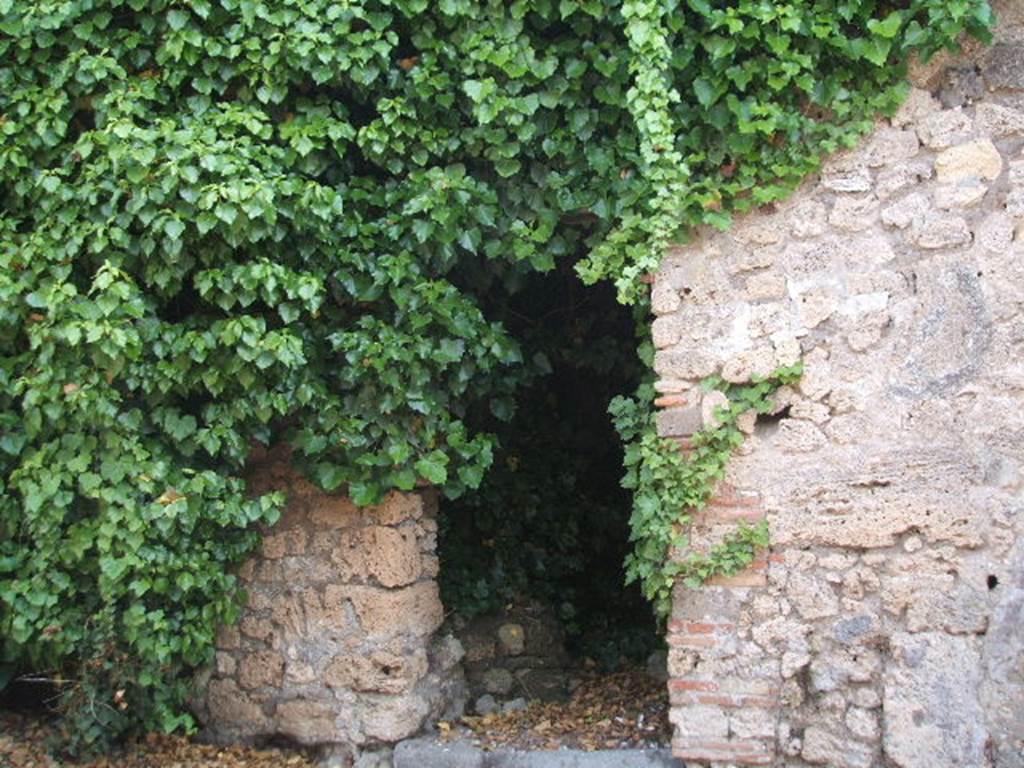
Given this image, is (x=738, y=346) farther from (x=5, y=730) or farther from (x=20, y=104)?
(x=5, y=730)

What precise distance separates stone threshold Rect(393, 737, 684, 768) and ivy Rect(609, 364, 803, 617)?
0.59 m

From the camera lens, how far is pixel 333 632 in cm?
451

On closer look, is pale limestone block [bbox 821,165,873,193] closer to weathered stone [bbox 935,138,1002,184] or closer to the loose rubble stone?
weathered stone [bbox 935,138,1002,184]

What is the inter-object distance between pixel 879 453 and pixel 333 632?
228 centimetres

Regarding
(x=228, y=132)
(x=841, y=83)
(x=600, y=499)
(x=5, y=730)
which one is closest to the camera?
(x=841, y=83)

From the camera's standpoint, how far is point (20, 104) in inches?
164

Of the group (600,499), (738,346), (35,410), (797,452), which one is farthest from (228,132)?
(600,499)

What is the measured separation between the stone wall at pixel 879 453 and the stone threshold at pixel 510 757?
1.06 ft

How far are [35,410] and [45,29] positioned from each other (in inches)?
57.0

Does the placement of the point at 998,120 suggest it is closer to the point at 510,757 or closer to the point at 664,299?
the point at 664,299

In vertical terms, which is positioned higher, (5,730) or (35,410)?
(35,410)

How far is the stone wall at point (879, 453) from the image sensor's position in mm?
3574

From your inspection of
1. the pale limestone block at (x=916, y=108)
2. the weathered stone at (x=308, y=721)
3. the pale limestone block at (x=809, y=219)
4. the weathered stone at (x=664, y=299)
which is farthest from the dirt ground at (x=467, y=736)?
the pale limestone block at (x=916, y=108)

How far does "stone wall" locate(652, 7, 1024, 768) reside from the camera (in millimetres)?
3574
